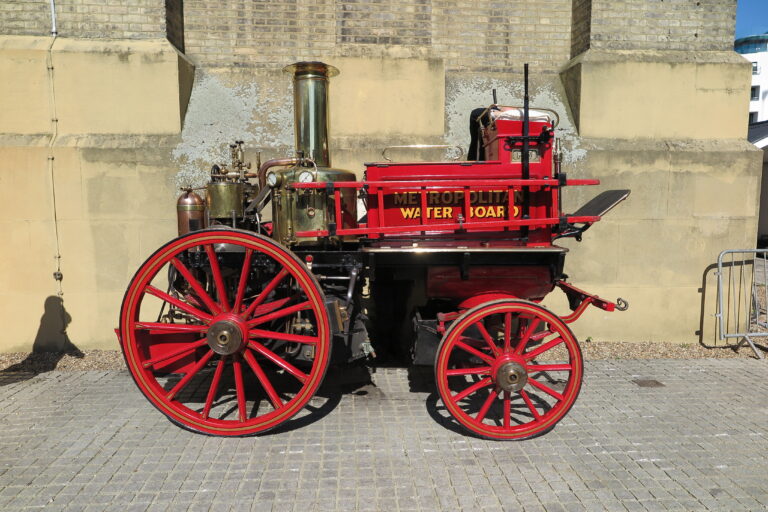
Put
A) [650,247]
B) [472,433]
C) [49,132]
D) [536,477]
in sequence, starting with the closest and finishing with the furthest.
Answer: [536,477] < [472,433] < [49,132] < [650,247]

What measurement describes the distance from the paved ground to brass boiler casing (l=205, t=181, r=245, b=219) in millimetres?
1654

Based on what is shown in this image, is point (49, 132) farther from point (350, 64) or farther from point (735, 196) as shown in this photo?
point (735, 196)

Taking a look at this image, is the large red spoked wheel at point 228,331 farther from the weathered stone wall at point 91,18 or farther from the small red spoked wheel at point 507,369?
the weathered stone wall at point 91,18

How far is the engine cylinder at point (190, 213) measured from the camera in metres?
3.97

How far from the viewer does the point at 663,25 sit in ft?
18.8

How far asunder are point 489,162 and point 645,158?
2.79 m

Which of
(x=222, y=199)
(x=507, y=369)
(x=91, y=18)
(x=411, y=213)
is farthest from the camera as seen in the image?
(x=91, y=18)

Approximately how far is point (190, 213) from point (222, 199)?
0.34 meters

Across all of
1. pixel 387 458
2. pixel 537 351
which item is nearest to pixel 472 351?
pixel 537 351

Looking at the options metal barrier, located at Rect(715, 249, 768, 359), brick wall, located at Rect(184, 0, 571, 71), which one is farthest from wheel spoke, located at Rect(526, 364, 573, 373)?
brick wall, located at Rect(184, 0, 571, 71)

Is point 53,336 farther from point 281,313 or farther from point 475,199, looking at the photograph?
point 475,199

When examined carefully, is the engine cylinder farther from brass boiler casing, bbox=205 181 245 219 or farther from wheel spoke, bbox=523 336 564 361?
wheel spoke, bbox=523 336 564 361

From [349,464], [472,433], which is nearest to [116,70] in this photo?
[349,464]

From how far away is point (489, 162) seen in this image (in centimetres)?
371
